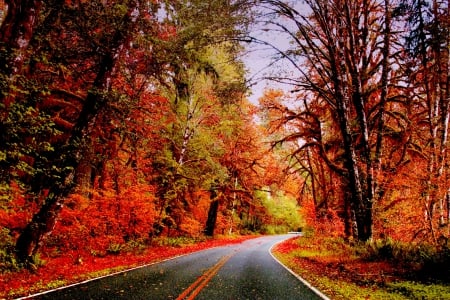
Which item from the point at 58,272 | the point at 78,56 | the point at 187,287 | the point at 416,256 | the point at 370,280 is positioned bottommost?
the point at 58,272

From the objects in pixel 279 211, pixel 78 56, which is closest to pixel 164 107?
pixel 78 56

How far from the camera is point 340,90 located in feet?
44.3

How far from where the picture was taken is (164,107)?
2189cm

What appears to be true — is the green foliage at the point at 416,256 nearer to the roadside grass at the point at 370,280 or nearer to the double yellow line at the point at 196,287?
the roadside grass at the point at 370,280

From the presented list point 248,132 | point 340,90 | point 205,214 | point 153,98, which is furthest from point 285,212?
point 340,90

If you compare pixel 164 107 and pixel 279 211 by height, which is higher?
pixel 164 107

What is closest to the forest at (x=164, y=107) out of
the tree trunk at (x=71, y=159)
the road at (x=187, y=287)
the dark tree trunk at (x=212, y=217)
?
the tree trunk at (x=71, y=159)

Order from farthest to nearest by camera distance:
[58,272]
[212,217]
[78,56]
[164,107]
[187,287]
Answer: [212,217] → [164,107] → [78,56] → [58,272] → [187,287]

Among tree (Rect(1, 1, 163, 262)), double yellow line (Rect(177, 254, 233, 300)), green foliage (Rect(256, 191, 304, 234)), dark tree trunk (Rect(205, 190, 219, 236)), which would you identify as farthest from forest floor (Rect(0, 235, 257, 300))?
green foliage (Rect(256, 191, 304, 234))

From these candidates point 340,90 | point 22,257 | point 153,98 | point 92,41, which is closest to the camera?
Result: point 22,257

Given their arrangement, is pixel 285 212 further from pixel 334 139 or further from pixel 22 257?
pixel 22 257

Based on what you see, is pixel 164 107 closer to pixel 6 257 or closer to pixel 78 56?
pixel 78 56

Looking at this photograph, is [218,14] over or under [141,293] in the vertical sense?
over

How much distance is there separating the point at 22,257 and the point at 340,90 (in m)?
13.0
